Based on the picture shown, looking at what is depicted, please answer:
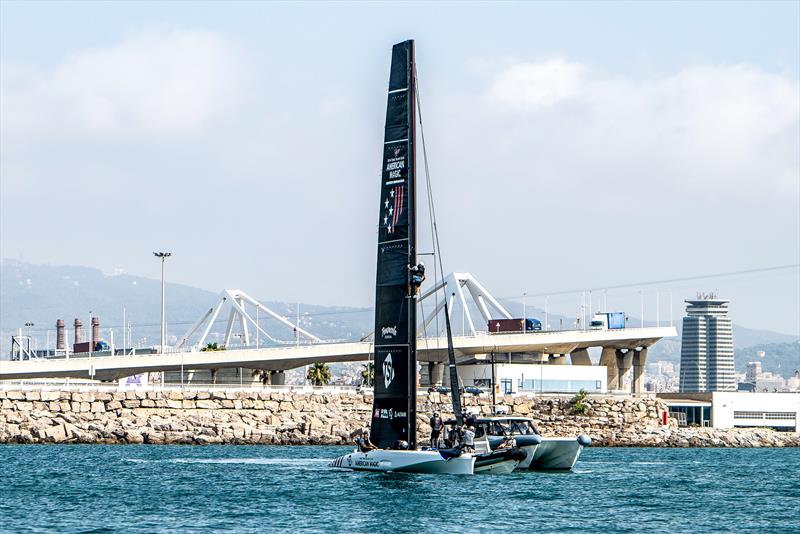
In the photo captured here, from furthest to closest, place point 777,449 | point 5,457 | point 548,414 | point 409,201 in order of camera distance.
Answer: point 777,449, point 548,414, point 5,457, point 409,201

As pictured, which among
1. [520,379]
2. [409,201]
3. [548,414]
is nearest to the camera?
[409,201]

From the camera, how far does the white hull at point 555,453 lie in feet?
196

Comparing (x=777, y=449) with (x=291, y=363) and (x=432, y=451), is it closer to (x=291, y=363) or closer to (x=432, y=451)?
(x=291, y=363)

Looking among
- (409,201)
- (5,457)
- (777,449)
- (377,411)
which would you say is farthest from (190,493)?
(777,449)

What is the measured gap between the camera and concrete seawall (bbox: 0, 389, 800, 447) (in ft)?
267

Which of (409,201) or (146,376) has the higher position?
(409,201)

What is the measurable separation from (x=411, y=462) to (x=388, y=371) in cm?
353

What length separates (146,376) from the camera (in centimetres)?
12388

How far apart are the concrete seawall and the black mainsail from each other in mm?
33682

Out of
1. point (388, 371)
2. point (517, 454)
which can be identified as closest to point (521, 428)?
point (517, 454)

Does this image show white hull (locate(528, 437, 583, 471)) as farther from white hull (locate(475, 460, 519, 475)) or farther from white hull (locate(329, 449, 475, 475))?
white hull (locate(329, 449, 475, 475))

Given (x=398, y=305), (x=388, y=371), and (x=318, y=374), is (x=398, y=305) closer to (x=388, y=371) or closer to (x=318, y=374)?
(x=388, y=371)

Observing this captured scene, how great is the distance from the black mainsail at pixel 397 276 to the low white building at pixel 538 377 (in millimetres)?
68142

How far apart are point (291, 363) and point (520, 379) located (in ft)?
68.5
